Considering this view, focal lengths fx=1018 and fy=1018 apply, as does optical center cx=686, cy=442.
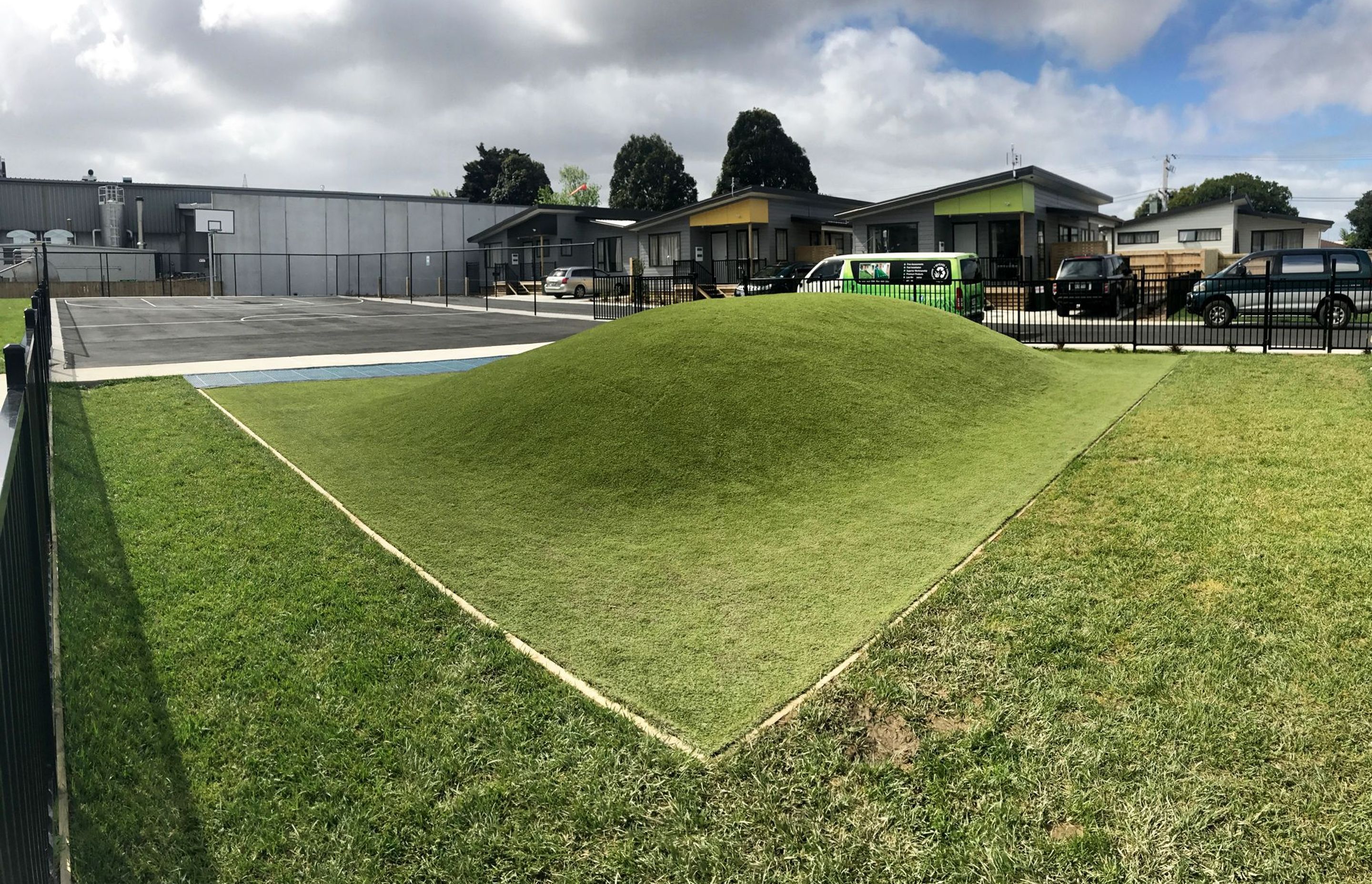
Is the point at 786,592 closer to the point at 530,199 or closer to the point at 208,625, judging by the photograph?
the point at 208,625

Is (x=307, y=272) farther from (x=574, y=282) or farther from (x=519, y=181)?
(x=519, y=181)

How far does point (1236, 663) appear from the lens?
4.75m

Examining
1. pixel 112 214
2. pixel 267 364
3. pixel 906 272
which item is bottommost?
pixel 267 364

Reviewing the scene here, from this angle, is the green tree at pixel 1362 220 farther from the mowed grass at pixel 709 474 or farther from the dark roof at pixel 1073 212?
the mowed grass at pixel 709 474

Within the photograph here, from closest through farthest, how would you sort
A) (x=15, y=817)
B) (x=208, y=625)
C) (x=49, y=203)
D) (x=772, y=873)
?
1. (x=15, y=817)
2. (x=772, y=873)
3. (x=208, y=625)
4. (x=49, y=203)

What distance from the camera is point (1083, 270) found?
94.4 ft

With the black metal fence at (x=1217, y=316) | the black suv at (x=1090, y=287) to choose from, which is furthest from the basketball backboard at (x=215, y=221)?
the black suv at (x=1090, y=287)

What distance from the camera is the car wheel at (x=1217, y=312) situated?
24.3 metres

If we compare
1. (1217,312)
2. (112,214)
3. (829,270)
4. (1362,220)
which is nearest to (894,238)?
(829,270)

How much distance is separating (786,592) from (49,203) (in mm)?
70426

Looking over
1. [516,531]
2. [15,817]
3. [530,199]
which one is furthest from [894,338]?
[530,199]

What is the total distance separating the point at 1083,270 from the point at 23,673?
29525 mm

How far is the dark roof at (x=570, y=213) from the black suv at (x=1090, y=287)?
32.0m

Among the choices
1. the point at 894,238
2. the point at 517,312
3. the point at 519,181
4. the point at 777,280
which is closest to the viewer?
the point at 777,280
